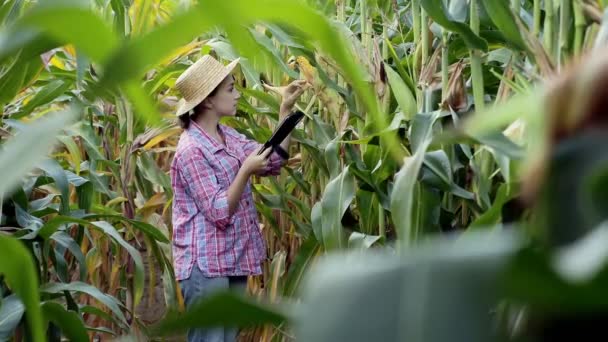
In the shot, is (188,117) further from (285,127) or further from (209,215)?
(285,127)

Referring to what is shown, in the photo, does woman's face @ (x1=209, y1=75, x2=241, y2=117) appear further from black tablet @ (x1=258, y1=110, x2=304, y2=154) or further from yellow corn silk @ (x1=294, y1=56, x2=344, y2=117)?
yellow corn silk @ (x1=294, y1=56, x2=344, y2=117)

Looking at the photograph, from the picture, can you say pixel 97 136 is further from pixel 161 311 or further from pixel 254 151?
pixel 161 311

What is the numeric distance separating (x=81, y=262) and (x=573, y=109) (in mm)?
1396

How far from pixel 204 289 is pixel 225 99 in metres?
0.45

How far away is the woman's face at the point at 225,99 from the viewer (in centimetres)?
211

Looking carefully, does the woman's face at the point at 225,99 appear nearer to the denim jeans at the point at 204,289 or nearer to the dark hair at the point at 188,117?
the dark hair at the point at 188,117

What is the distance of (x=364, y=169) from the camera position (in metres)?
1.51

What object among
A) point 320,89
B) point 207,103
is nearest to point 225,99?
point 207,103

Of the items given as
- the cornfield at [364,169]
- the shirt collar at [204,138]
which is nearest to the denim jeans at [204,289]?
the cornfield at [364,169]

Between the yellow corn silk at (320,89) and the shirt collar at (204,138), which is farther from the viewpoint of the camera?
the shirt collar at (204,138)

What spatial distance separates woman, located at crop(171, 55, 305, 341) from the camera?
6.73 ft

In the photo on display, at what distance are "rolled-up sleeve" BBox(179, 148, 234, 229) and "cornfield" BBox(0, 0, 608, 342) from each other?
16 centimetres

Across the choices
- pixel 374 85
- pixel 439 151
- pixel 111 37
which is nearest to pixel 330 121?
pixel 374 85

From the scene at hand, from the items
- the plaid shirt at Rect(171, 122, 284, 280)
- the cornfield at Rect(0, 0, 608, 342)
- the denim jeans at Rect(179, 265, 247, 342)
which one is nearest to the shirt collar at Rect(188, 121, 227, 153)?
the plaid shirt at Rect(171, 122, 284, 280)
